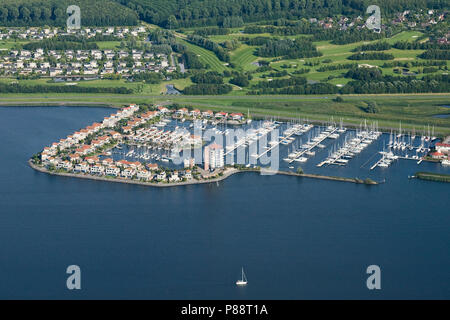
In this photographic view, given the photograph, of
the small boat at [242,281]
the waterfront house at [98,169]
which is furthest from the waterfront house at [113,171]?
the small boat at [242,281]

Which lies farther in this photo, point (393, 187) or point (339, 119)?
point (339, 119)

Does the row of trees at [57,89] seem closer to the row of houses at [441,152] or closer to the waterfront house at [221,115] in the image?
the waterfront house at [221,115]

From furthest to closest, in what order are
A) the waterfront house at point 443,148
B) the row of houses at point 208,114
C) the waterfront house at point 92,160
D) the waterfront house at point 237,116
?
the row of houses at point 208,114 < the waterfront house at point 237,116 < the waterfront house at point 443,148 < the waterfront house at point 92,160

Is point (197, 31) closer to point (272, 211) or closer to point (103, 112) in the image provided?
point (103, 112)

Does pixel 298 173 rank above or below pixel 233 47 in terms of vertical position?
below

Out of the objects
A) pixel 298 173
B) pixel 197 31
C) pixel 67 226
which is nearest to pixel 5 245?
pixel 67 226

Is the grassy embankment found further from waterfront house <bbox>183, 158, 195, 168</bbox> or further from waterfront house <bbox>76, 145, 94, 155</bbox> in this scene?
waterfront house <bbox>76, 145, 94, 155</bbox>

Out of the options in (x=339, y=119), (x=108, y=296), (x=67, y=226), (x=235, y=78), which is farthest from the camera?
(x=235, y=78)

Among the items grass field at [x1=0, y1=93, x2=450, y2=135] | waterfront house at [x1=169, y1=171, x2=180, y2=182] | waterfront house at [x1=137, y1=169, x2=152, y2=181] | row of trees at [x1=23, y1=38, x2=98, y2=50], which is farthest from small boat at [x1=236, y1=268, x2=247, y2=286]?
row of trees at [x1=23, y1=38, x2=98, y2=50]
